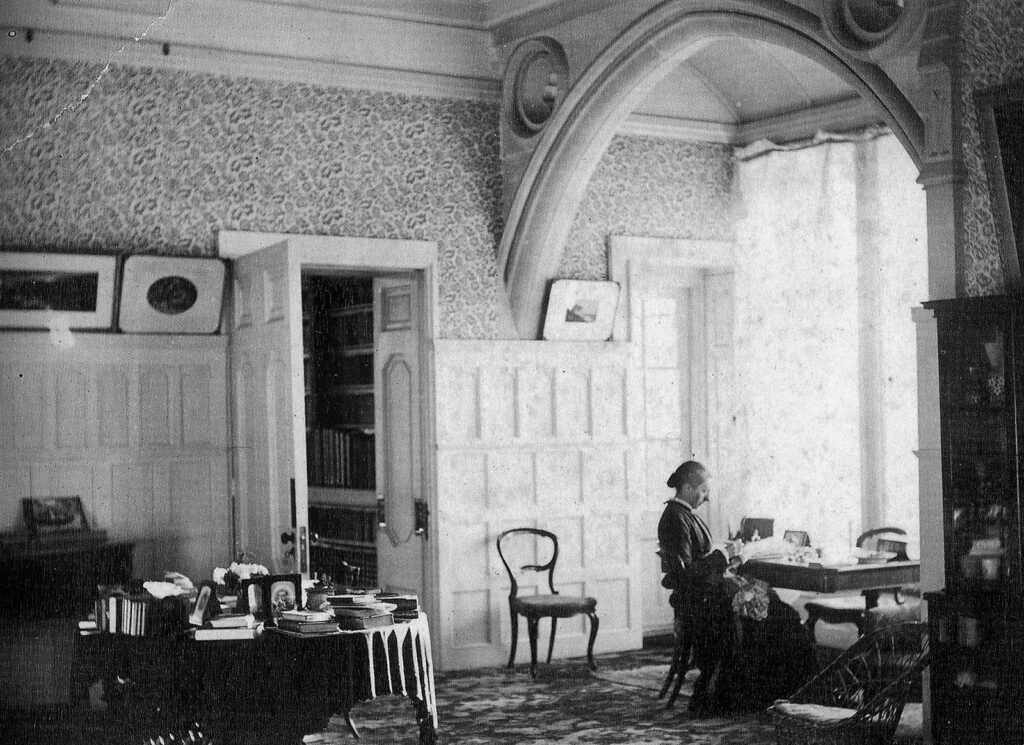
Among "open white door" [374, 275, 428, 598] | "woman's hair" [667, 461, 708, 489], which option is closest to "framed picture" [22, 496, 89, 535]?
"open white door" [374, 275, 428, 598]

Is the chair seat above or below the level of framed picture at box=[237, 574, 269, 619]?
below

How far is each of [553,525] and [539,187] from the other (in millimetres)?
2414

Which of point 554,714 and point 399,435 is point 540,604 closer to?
point 554,714

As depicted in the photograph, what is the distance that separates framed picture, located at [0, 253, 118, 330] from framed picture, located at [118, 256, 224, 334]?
128 millimetres

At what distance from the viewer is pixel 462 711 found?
A: 8055mm

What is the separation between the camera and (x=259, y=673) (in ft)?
Answer: 19.1

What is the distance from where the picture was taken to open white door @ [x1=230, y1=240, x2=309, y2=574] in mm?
7742

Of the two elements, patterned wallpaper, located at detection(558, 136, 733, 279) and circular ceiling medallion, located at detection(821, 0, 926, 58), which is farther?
patterned wallpaper, located at detection(558, 136, 733, 279)

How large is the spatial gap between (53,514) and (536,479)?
131 inches

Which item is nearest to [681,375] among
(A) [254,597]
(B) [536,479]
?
(B) [536,479]

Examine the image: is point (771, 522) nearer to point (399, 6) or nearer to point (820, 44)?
point (820, 44)

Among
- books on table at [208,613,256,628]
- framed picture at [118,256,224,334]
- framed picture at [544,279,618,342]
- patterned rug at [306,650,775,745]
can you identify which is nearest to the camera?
books on table at [208,613,256,628]

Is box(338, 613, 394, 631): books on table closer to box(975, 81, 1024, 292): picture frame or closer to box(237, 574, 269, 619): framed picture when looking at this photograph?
box(237, 574, 269, 619): framed picture

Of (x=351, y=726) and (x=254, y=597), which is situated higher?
(x=254, y=597)
